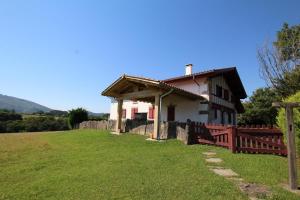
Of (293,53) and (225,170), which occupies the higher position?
(293,53)

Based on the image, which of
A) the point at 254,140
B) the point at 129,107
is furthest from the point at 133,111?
the point at 254,140

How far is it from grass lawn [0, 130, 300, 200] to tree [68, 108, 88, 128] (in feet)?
60.0

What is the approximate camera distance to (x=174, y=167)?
7211mm

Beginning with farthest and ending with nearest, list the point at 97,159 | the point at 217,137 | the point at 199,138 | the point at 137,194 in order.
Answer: the point at 199,138, the point at 217,137, the point at 97,159, the point at 137,194

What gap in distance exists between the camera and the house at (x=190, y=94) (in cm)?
1560

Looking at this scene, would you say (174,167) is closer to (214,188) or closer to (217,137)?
(214,188)

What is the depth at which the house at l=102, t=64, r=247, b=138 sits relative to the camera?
15602mm

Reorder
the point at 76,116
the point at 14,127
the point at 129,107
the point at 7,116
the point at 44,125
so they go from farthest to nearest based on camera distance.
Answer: the point at 7,116 → the point at 44,125 → the point at 14,127 → the point at 76,116 → the point at 129,107

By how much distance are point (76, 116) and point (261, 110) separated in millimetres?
24931

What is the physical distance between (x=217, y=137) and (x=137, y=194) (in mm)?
7406

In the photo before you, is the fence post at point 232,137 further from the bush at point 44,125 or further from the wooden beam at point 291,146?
the bush at point 44,125

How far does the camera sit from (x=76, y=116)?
28.0 m

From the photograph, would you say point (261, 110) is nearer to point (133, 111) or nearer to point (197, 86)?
point (197, 86)

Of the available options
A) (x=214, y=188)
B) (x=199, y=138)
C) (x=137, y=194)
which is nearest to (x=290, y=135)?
(x=214, y=188)
